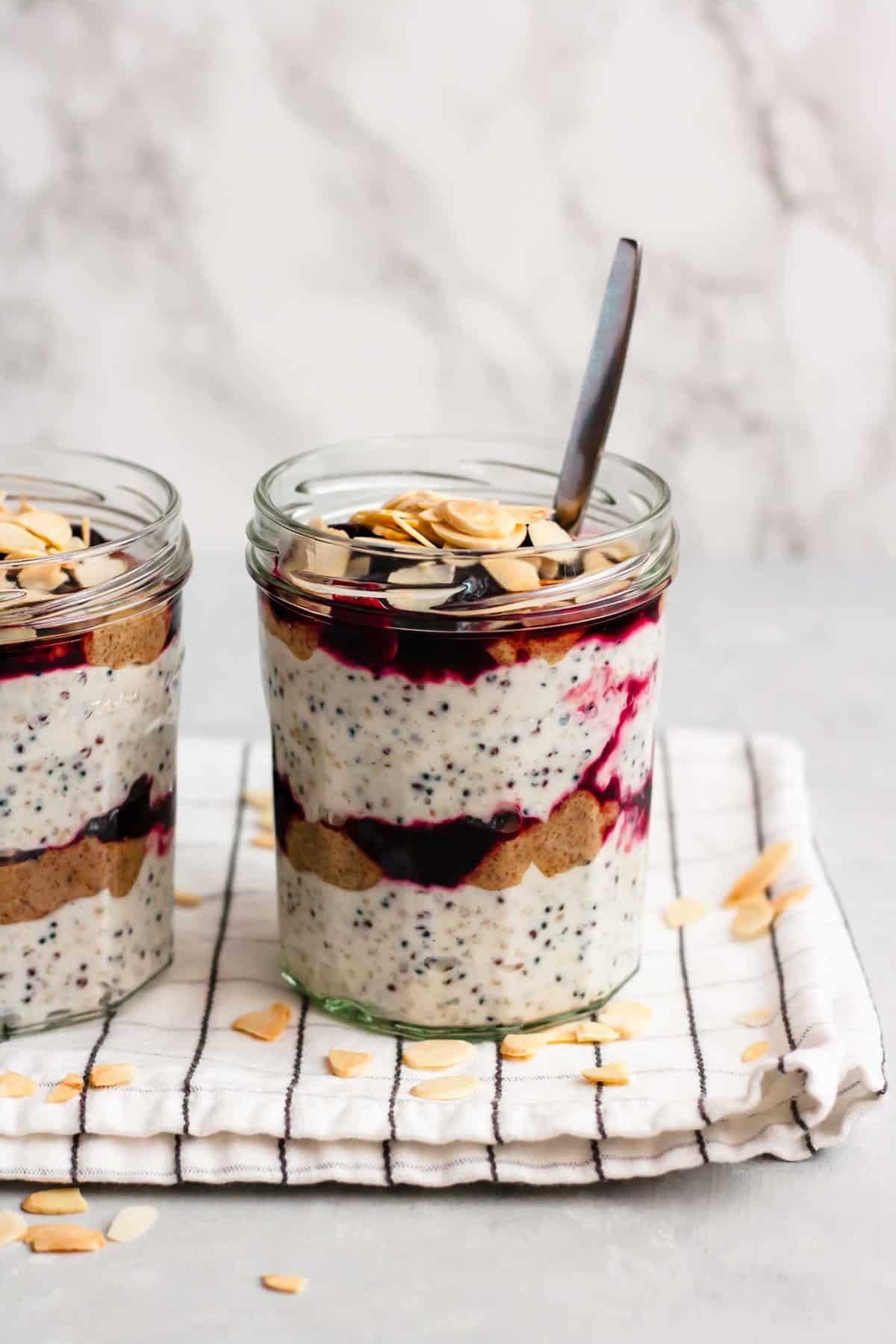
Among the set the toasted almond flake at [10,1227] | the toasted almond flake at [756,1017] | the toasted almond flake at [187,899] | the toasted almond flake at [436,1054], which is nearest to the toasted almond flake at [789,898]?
the toasted almond flake at [756,1017]

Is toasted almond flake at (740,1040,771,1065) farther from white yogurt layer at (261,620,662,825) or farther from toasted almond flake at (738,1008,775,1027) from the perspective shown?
white yogurt layer at (261,620,662,825)

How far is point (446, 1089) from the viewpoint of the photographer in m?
0.83

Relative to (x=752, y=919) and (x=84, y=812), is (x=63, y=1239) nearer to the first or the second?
(x=84, y=812)

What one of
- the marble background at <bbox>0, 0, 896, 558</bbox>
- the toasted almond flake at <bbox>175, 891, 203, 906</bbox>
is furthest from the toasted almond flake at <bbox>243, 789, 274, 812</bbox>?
the marble background at <bbox>0, 0, 896, 558</bbox>

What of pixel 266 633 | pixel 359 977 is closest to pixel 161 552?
pixel 266 633

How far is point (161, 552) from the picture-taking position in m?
0.88

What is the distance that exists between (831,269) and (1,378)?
0.95 meters

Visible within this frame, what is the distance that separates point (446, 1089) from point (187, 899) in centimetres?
30

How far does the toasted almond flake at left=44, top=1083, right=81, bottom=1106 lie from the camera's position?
2.69 ft

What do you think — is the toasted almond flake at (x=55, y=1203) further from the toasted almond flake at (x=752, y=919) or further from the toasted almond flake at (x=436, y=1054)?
the toasted almond flake at (x=752, y=919)

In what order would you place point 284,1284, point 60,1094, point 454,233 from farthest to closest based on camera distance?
1. point 454,233
2. point 60,1094
3. point 284,1284

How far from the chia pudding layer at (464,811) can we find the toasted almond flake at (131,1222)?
0.18 m

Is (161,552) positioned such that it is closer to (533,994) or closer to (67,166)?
(533,994)

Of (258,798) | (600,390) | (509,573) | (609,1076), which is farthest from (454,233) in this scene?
(609,1076)
